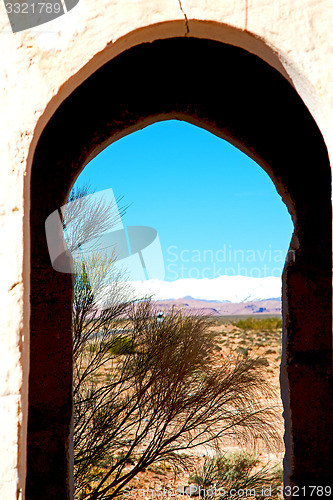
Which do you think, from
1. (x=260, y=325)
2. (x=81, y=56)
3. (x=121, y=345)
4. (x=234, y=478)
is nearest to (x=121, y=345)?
(x=121, y=345)

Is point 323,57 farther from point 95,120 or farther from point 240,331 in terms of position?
point 240,331

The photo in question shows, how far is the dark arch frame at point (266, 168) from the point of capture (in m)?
3.20

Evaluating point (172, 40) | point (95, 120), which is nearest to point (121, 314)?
point (95, 120)

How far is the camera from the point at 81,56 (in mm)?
1922

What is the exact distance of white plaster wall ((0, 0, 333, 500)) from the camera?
6.16 feet

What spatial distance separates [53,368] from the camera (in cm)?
336
